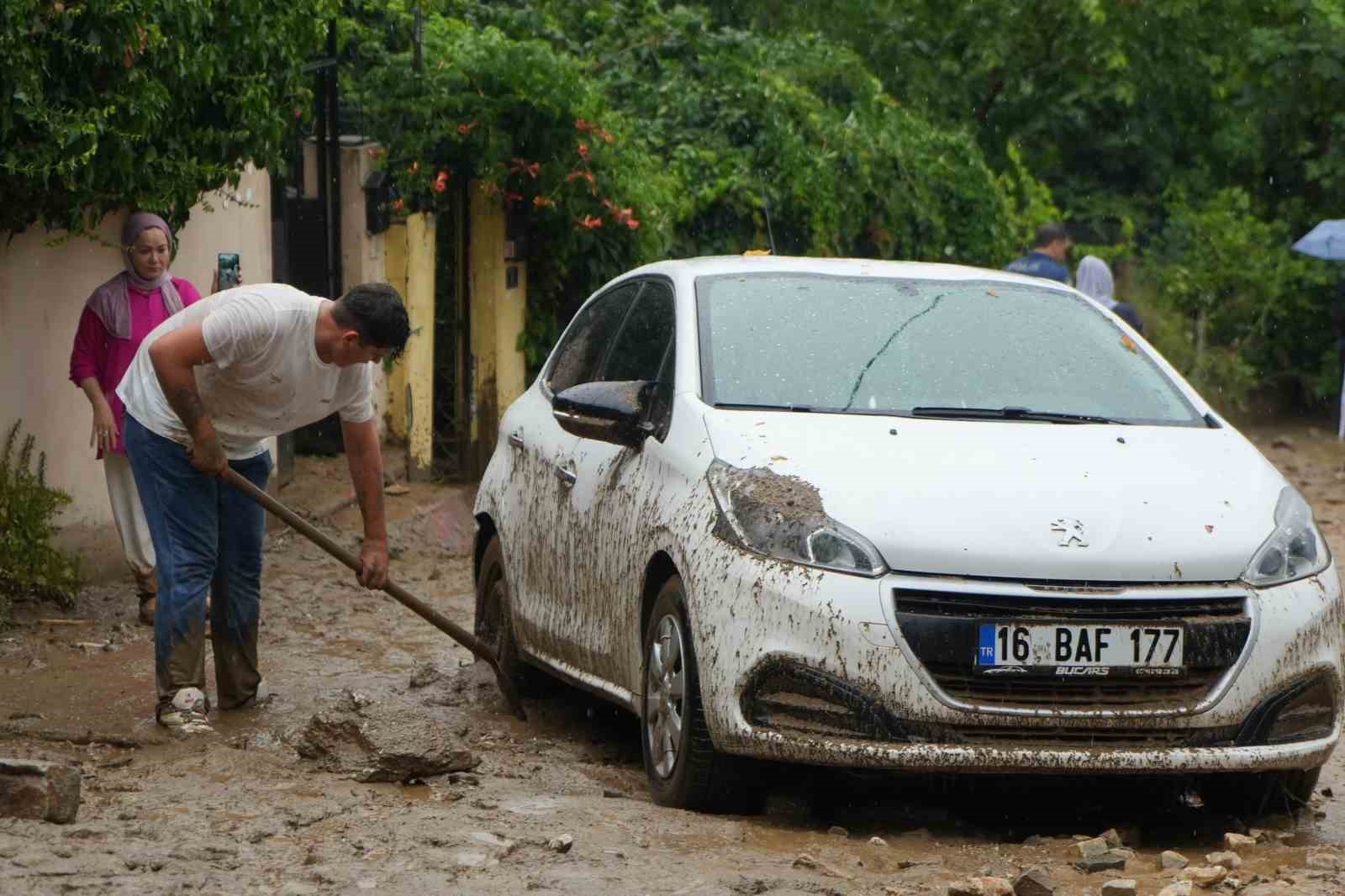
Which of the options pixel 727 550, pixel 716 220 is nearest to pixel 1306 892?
pixel 727 550

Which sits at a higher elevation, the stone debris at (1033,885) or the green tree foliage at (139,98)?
→ the green tree foliage at (139,98)

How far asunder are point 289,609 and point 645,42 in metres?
8.56

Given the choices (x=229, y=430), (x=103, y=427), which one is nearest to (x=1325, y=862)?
(x=229, y=430)

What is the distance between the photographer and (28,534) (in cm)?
879

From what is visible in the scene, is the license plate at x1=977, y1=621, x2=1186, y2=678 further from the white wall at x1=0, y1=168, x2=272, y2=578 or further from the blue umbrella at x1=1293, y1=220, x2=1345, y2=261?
the blue umbrella at x1=1293, y1=220, x2=1345, y2=261

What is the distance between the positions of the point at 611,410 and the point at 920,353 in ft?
3.11

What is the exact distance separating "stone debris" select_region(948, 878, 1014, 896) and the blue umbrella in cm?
1448

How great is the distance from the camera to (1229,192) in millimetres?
22203

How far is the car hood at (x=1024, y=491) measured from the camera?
5.26 m

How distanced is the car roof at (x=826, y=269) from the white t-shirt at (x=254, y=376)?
3.50 feet

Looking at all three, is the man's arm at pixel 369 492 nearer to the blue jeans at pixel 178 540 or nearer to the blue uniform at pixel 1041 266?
the blue jeans at pixel 178 540

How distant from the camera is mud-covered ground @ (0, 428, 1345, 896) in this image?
4785 millimetres

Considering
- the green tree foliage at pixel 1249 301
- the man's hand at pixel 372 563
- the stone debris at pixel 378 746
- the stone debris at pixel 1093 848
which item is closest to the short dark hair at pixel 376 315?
the man's hand at pixel 372 563

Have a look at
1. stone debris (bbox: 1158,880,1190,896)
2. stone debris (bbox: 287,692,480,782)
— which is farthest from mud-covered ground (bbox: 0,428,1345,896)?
stone debris (bbox: 1158,880,1190,896)
